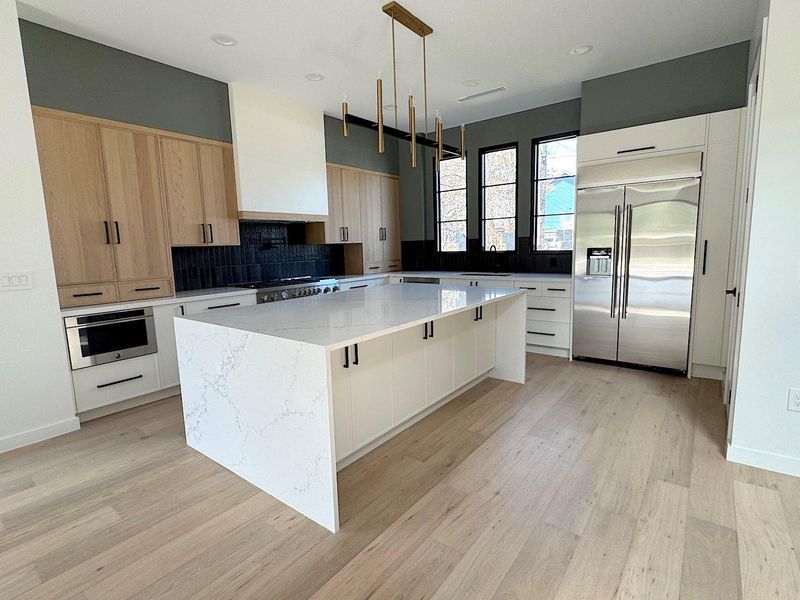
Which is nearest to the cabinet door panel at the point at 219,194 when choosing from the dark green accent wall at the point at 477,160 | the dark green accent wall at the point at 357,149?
the dark green accent wall at the point at 357,149

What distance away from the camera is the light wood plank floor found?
4.99 feet

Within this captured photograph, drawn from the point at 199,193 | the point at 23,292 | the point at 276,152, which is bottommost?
the point at 23,292

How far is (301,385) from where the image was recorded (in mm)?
1793

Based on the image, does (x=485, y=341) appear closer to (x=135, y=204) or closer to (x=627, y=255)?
(x=627, y=255)

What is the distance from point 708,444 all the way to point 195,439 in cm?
311

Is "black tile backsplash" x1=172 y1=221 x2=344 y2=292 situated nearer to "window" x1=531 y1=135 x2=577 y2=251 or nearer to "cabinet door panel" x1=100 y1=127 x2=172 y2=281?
"cabinet door panel" x1=100 y1=127 x2=172 y2=281

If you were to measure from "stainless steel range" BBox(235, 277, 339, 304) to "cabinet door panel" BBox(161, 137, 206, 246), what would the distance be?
0.70 m

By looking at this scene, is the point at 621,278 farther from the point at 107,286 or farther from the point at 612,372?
the point at 107,286

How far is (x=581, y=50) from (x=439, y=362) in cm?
282

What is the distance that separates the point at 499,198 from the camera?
208 inches

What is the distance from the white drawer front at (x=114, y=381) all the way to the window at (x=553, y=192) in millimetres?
4244

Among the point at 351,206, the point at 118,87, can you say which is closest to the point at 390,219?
the point at 351,206

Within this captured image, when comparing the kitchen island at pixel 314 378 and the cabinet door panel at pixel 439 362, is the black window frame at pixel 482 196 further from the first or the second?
the cabinet door panel at pixel 439 362

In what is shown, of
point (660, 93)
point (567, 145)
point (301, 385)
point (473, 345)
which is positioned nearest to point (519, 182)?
point (567, 145)
